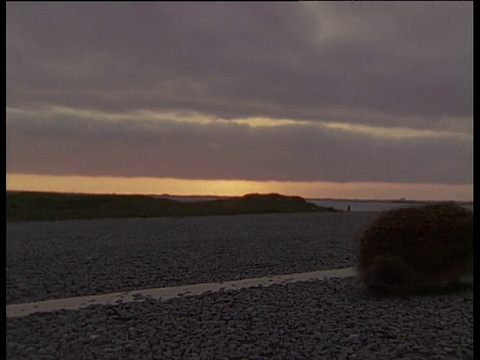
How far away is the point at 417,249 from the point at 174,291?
2.13 m

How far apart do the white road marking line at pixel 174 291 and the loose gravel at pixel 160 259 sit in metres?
0.17

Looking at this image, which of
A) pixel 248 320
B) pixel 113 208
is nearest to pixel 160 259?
pixel 248 320

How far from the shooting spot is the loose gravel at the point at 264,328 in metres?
2.83

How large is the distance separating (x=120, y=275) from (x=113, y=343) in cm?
294

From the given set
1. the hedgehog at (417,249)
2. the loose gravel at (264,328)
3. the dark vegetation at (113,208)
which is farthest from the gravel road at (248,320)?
the dark vegetation at (113,208)

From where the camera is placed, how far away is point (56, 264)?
6.86 meters

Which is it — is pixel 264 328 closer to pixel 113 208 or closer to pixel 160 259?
pixel 160 259

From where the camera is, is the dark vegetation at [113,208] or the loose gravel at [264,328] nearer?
the loose gravel at [264,328]

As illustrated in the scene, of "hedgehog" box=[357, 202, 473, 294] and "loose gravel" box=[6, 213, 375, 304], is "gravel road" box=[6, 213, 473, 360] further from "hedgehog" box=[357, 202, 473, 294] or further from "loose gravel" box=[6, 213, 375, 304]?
"hedgehog" box=[357, 202, 473, 294]

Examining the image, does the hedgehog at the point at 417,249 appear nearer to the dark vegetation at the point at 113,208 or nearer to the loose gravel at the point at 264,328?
the loose gravel at the point at 264,328

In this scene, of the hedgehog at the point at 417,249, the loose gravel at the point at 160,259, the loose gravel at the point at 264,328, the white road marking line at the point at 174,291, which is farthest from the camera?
the loose gravel at the point at 160,259

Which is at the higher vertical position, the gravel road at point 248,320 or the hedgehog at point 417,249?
the hedgehog at point 417,249

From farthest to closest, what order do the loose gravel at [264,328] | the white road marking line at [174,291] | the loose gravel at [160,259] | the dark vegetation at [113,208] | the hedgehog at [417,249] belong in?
the dark vegetation at [113,208]
the loose gravel at [160,259]
the hedgehog at [417,249]
the white road marking line at [174,291]
the loose gravel at [264,328]

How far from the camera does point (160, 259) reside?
7207 mm
